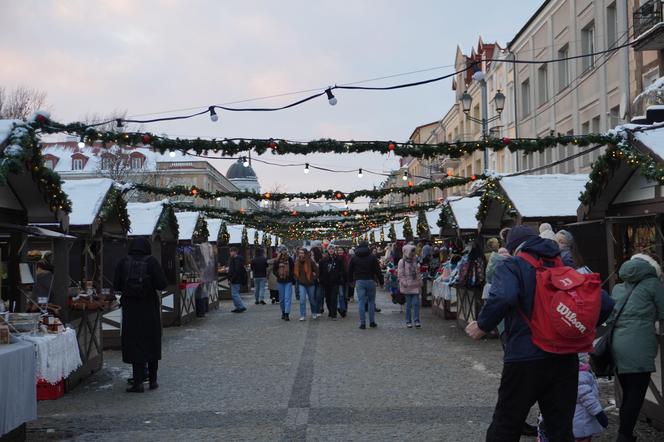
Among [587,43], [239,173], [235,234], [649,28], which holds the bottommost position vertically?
[235,234]

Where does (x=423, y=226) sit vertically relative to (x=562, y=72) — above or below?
below

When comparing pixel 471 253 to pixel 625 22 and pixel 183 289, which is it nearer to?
pixel 183 289

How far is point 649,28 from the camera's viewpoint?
1816 centimetres

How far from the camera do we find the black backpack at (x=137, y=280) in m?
9.01

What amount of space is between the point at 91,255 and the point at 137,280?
4.37m

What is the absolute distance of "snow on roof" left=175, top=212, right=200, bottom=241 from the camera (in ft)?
69.5

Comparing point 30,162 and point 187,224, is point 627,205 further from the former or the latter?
point 187,224

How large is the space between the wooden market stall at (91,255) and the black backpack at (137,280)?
1.30m

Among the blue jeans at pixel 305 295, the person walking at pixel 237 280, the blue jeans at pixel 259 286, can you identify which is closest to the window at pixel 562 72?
the blue jeans at pixel 259 286

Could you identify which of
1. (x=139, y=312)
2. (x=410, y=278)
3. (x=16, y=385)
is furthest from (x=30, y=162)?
(x=410, y=278)

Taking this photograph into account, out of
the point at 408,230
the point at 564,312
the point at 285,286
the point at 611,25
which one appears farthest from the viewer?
the point at 408,230

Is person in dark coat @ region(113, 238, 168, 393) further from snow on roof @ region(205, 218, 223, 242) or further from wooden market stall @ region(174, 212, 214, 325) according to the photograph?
snow on roof @ region(205, 218, 223, 242)

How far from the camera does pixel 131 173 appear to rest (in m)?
48.3

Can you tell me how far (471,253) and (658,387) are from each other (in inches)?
283
